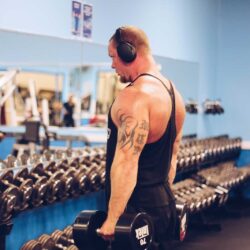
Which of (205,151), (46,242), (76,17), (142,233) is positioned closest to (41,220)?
(46,242)

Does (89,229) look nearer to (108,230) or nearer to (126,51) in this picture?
(108,230)

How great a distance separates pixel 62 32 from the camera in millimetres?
4234

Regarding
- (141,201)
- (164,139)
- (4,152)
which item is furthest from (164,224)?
(4,152)

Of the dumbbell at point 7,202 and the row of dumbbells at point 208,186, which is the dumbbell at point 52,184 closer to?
the dumbbell at point 7,202

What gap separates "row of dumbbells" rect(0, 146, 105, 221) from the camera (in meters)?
2.95

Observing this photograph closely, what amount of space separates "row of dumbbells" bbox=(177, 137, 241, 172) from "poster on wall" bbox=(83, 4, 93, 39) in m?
1.28

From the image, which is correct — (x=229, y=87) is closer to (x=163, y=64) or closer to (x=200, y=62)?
(x=200, y=62)

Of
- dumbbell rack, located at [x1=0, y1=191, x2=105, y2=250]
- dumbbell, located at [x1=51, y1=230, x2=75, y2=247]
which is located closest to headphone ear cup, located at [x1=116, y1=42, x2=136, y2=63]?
dumbbell rack, located at [x1=0, y1=191, x2=105, y2=250]

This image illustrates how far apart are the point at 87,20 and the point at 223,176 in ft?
7.32

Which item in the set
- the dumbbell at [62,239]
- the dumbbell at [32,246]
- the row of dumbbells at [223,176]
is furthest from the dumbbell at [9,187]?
the row of dumbbells at [223,176]

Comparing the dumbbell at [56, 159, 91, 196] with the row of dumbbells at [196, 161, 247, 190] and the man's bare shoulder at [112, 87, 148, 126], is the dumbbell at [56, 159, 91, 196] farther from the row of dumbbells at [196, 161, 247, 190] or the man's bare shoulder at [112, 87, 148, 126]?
the row of dumbbells at [196, 161, 247, 190]

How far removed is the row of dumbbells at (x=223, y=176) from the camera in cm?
562

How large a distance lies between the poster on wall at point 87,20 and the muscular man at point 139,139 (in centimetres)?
208

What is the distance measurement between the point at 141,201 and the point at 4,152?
1.94 m
